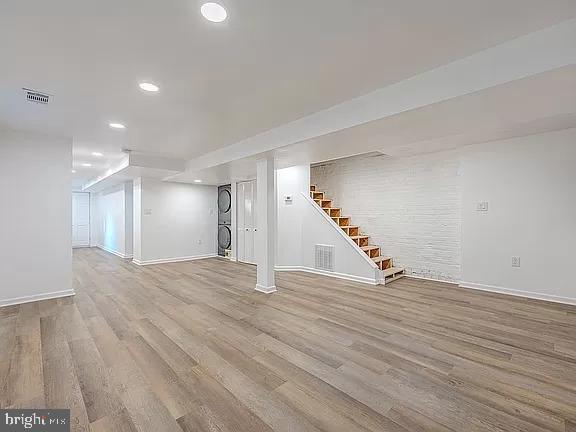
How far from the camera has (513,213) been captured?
4.29m

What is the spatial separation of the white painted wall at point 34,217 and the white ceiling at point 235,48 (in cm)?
94

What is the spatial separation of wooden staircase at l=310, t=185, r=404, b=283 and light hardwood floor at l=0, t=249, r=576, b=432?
47.3 inches

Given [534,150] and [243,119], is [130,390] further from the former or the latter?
[534,150]

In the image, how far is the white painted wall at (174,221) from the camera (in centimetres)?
719

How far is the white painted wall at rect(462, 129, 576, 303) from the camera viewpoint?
153 inches

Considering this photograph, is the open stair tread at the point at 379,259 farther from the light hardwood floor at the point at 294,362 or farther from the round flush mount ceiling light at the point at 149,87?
the round flush mount ceiling light at the point at 149,87

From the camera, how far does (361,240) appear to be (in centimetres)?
607

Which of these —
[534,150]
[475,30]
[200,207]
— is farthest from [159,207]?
[534,150]

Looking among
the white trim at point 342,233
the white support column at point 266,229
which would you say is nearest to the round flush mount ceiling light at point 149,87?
the white support column at point 266,229

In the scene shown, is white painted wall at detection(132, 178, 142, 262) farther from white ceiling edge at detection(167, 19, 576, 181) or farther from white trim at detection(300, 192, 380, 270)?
white ceiling edge at detection(167, 19, 576, 181)

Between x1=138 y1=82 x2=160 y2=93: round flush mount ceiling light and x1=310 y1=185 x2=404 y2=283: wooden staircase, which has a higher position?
x1=138 y1=82 x2=160 y2=93: round flush mount ceiling light

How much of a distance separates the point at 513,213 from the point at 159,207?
7.84 meters

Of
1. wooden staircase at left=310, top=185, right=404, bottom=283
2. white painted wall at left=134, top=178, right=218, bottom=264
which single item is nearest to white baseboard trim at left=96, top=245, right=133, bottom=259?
white painted wall at left=134, top=178, right=218, bottom=264

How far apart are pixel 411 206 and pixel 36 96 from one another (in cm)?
597
